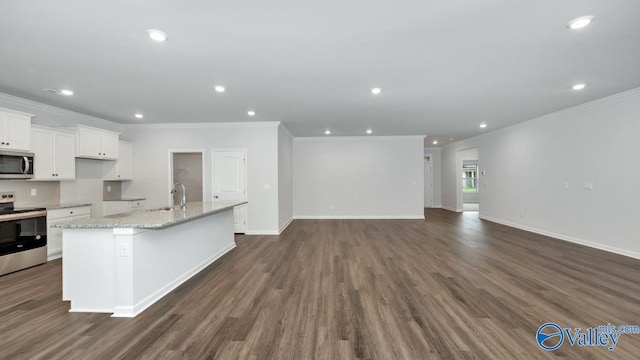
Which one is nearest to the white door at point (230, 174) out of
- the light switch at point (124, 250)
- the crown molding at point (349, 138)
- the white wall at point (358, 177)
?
the white wall at point (358, 177)

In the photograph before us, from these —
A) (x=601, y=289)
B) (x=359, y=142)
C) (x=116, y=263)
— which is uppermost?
(x=359, y=142)

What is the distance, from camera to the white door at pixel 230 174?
612cm

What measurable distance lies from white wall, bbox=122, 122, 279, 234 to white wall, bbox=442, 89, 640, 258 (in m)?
5.95

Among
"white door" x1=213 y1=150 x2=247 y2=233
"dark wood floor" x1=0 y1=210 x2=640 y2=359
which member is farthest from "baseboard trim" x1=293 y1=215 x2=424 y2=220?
"dark wood floor" x1=0 y1=210 x2=640 y2=359

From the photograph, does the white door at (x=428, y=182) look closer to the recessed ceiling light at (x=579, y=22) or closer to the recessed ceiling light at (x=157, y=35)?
the recessed ceiling light at (x=579, y=22)

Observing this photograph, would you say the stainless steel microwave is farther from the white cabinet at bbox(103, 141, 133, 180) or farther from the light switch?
the light switch

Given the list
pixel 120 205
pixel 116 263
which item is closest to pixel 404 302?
pixel 116 263

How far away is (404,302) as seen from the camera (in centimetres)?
274

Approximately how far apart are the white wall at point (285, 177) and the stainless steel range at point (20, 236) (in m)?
3.96

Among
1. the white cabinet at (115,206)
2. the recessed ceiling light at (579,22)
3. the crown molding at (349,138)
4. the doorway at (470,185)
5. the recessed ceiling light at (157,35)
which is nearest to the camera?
the recessed ceiling light at (579,22)

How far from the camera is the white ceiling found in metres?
2.06

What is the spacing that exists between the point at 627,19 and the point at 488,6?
4.24ft

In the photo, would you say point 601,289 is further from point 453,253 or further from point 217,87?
point 217,87

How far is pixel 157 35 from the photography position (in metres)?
2.36
